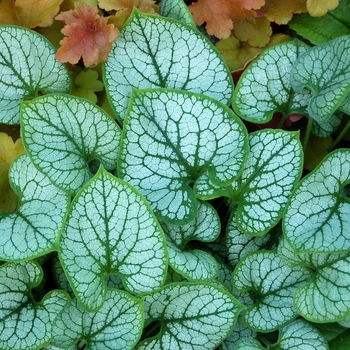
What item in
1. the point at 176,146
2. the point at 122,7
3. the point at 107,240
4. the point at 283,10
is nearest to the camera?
the point at 107,240

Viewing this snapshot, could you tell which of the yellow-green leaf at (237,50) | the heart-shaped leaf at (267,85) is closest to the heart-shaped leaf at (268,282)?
the heart-shaped leaf at (267,85)

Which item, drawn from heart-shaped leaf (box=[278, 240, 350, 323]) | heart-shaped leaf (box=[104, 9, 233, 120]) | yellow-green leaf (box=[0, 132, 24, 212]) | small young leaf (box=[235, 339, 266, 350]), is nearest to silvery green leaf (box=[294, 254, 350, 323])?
heart-shaped leaf (box=[278, 240, 350, 323])

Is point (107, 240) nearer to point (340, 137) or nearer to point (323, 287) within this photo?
point (323, 287)

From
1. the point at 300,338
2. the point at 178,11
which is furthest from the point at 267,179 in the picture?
the point at 178,11

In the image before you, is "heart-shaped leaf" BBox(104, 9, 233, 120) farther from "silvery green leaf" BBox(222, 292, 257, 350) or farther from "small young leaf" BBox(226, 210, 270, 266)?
"silvery green leaf" BBox(222, 292, 257, 350)

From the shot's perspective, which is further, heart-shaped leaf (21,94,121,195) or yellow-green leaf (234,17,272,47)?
yellow-green leaf (234,17,272,47)

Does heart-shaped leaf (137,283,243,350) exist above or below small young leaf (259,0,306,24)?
below

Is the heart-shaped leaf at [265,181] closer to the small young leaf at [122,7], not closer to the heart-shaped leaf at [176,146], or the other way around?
the heart-shaped leaf at [176,146]
